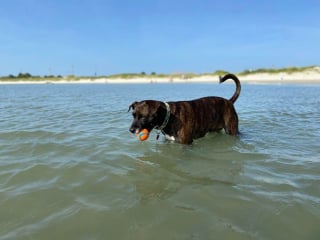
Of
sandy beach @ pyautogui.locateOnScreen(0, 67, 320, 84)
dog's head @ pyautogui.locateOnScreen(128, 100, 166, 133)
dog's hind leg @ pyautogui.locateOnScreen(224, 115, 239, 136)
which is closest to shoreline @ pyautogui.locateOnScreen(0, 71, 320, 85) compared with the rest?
sandy beach @ pyautogui.locateOnScreen(0, 67, 320, 84)

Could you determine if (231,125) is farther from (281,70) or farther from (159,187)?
(281,70)

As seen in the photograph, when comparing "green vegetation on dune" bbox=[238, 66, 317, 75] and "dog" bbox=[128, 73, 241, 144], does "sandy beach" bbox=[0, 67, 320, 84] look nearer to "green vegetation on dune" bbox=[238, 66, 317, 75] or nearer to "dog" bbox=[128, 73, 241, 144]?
"green vegetation on dune" bbox=[238, 66, 317, 75]

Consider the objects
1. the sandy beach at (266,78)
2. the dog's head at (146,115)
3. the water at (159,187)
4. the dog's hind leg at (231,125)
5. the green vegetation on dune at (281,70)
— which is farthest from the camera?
the green vegetation on dune at (281,70)

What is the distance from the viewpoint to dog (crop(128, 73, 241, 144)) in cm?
534

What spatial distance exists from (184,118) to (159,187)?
204 centimetres

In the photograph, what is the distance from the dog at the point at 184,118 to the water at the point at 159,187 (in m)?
0.25

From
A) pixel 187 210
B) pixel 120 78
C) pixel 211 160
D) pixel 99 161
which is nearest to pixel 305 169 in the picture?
pixel 211 160

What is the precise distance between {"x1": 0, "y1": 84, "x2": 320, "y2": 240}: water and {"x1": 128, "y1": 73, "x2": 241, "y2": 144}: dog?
25cm

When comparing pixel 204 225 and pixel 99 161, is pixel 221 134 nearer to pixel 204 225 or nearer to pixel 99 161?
pixel 99 161

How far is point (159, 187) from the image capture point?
399 cm

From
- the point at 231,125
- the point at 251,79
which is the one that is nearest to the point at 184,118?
the point at 231,125

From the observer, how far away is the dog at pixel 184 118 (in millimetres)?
5340

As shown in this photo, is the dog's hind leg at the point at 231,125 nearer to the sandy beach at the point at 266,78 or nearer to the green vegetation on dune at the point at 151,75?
the green vegetation on dune at the point at 151,75

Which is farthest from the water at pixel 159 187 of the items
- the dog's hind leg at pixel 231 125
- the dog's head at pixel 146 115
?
the dog's head at pixel 146 115
